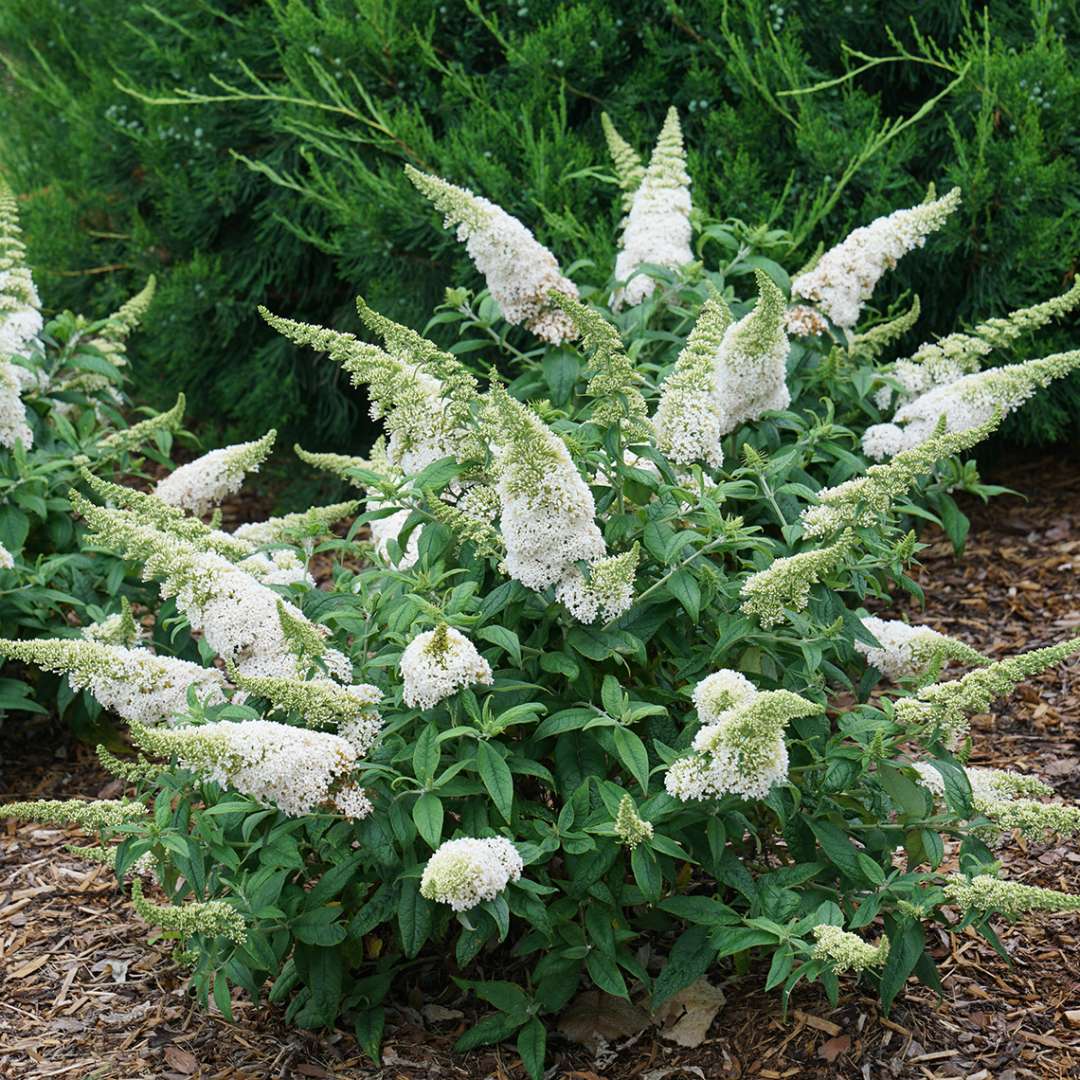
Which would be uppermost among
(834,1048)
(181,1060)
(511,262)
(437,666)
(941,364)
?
(511,262)

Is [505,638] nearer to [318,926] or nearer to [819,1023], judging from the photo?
[318,926]

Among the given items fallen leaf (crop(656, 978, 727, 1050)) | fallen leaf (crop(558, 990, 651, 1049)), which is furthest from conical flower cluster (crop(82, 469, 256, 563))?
fallen leaf (crop(656, 978, 727, 1050))

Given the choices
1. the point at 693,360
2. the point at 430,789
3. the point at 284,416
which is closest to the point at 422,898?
the point at 430,789

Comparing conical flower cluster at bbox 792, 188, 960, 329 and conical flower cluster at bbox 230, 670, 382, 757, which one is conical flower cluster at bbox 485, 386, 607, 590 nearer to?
conical flower cluster at bbox 230, 670, 382, 757

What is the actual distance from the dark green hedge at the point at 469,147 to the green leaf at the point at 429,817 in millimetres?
2465

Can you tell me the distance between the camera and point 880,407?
4031 mm

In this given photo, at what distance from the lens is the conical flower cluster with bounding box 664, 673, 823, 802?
7.84 feet

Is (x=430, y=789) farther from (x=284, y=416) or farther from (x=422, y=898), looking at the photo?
(x=284, y=416)

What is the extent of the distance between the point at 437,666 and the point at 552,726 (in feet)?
1.04

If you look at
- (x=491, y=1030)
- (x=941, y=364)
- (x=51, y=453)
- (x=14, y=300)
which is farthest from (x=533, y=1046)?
(x=14, y=300)

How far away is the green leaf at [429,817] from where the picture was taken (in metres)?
2.56

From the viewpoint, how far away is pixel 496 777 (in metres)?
2.65

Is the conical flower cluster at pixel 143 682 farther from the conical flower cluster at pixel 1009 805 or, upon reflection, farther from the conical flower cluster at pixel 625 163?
the conical flower cluster at pixel 625 163

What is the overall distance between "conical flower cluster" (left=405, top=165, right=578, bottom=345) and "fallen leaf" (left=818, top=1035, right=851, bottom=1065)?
75.2 inches
